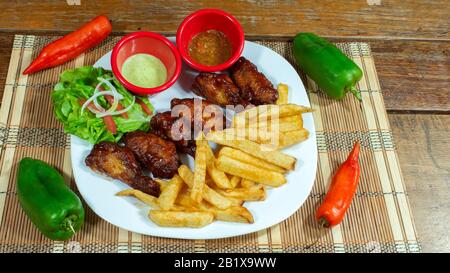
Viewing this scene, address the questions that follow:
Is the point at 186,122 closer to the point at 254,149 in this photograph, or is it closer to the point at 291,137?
the point at 254,149

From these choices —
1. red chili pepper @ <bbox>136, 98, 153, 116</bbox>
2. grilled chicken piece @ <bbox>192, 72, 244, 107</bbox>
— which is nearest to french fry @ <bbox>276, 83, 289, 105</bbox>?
grilled chicken piece @ <bbox>192, 72, 244, 107</bbox>

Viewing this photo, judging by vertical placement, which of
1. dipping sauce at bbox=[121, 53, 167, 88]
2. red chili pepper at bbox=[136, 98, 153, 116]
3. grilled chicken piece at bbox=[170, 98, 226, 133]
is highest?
dipping sauce at bbox=[121, 53, 167, 88]

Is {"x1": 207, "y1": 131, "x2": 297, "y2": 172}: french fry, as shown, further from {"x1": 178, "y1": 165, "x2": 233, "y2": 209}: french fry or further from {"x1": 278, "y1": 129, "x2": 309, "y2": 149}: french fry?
{"x1": 178, "y1": 165, "x2": 233, "y2": 209}: french fry

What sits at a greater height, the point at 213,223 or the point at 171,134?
the point at 171,134

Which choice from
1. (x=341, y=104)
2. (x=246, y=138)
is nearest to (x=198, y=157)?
(x=246, y=138)

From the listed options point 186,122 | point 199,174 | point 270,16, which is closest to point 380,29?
point 270,16

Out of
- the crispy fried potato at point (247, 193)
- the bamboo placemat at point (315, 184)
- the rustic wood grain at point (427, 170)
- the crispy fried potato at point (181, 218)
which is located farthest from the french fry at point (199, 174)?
the rustic wood grain at point (427, 170)
